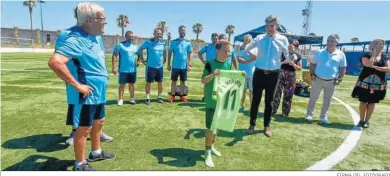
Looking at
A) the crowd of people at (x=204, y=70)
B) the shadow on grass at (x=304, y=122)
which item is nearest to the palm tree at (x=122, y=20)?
the crowd of people at (x=204, y=70)

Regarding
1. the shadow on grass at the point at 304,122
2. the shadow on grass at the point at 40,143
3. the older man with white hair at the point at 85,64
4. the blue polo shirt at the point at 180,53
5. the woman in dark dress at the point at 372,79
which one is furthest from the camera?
the blue polo shirt at the point at 180,53

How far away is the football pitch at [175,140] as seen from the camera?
3689 mm

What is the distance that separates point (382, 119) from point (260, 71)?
158 inches

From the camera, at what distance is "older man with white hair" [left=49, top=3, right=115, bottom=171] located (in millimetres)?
2852

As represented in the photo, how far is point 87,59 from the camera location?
301 cm

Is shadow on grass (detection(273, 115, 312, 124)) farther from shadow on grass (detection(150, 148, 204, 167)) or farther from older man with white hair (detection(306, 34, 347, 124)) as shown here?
shadow on grass (detection(150, 148, 204, 167))

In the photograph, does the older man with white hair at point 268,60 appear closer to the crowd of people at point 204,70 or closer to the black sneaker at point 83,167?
the crowd of people at point 204,70

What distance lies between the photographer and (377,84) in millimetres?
→ 5711

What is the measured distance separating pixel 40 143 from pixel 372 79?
6364 mm

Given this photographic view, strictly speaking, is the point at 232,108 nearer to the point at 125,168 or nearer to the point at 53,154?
the point at 125,168

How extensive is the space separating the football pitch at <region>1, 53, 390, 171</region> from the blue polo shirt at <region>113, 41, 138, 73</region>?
972mm

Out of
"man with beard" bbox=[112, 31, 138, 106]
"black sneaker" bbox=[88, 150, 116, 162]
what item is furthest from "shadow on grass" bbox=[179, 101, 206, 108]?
"black sneaker" bbox=[88, 150, 116, 162]

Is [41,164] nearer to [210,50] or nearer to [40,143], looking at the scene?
[40,143]
